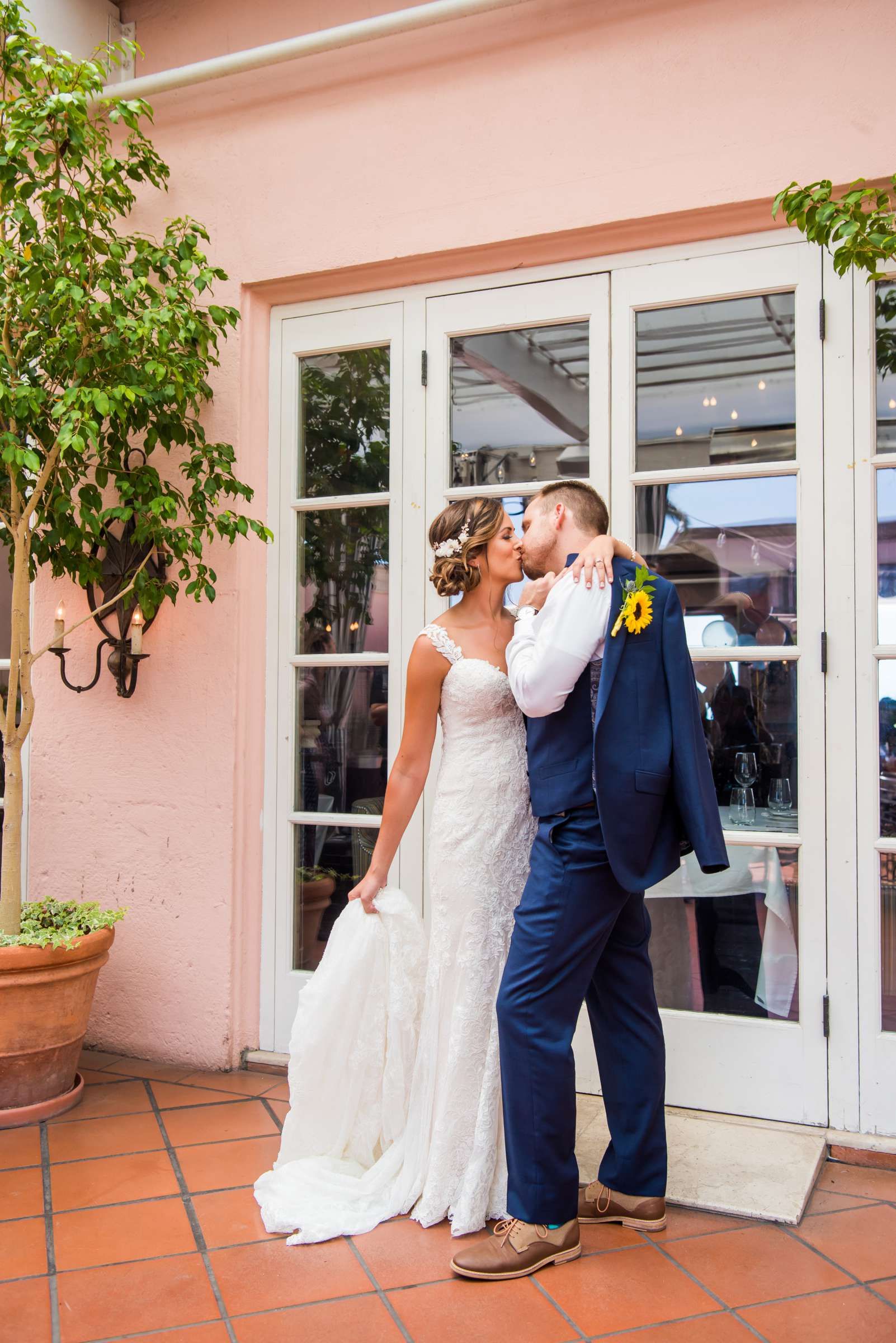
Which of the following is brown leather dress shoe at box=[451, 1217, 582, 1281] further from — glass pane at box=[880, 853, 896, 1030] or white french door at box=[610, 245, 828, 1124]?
glass pane at box=[880, 853, 896, 1030]

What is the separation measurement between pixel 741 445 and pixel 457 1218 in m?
2.20

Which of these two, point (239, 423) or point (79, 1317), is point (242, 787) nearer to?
point (239, 423)

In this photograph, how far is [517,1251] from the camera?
2162 mm

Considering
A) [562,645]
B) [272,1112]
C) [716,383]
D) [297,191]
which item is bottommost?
[272,1112]

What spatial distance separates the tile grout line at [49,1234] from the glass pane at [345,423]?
2.18 m

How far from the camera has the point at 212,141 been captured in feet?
12.0

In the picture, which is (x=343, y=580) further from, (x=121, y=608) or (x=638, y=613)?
(x=638, y=613)

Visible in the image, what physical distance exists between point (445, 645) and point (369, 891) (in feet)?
2.13

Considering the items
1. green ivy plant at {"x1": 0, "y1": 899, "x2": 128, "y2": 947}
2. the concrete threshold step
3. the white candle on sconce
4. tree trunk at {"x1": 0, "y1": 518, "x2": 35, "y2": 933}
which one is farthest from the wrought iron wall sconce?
the concrete threshold step

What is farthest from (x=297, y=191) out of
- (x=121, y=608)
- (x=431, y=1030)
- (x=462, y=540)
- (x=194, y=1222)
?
(x=194, y=1222)

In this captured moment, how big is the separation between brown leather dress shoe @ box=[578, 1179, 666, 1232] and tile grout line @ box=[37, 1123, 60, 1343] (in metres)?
1.15

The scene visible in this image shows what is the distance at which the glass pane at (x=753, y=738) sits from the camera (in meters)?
2.94

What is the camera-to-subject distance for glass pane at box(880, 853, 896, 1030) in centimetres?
280

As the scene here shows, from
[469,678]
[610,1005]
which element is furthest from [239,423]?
[610,1005]
